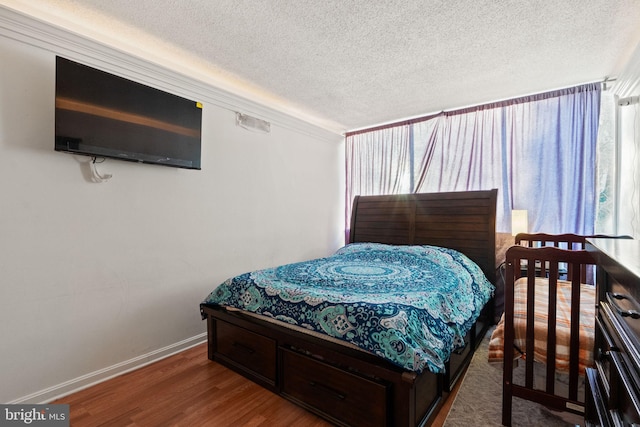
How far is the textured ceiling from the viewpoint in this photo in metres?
1.89

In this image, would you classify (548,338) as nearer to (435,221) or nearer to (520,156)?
(435,221)

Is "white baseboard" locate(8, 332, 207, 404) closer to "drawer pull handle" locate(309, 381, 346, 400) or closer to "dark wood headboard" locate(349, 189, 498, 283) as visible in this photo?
"drawer pull handle" locate(309, 381, 346, 400)

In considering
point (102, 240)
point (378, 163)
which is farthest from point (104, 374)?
point (378, 163)

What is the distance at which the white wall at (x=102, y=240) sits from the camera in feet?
5.98

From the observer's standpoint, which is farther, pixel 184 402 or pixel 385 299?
pixel 184 402

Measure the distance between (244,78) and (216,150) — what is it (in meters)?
0.75

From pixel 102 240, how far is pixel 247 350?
1306mm

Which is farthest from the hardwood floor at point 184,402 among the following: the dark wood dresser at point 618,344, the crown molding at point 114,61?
the crown molding at point 114,61

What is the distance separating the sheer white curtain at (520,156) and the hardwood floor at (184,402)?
216 centimetres

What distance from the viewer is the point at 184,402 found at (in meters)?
1.89

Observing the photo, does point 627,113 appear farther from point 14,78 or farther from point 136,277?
point 14,78

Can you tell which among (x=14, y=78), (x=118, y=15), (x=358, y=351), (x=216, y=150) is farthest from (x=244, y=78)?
(x=358, y=351)

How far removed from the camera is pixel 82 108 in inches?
76.8

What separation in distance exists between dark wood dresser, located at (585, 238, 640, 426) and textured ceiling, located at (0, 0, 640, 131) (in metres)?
1.66
